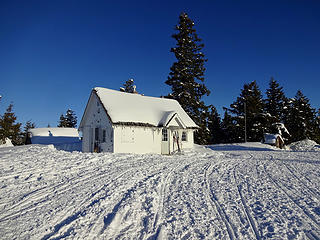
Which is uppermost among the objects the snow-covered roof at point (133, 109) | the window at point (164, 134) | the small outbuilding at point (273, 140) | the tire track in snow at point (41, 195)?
the snow-covered roof at point (133, 109)

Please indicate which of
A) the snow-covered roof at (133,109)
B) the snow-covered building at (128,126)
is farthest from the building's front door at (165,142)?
the snow-covered roof at (133,109)

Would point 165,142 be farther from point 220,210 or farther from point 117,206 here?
point 220,210

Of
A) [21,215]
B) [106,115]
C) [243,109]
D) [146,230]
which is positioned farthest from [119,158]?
[243,109]

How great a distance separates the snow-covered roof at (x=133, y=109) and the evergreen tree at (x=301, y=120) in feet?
106

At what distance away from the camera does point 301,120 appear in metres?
42.2

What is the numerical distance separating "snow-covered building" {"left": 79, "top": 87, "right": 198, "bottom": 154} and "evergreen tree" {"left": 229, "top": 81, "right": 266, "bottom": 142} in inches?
903

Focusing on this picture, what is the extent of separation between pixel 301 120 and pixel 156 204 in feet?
156

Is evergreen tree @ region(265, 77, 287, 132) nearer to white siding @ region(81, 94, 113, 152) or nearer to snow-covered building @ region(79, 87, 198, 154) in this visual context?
snow-covered building @ region(79, 87, 198, 154)

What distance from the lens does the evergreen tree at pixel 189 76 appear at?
105ft

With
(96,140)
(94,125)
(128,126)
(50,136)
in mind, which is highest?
(94,125)

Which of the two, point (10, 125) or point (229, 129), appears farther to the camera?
point (229, 129)

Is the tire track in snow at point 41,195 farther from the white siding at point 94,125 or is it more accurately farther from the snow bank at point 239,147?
the snow bank at point 239,147

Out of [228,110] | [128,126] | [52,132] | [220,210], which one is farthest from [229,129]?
[220,210]

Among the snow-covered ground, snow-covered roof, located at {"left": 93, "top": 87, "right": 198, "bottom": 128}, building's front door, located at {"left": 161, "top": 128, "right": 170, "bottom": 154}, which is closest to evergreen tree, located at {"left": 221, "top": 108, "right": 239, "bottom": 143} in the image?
snow-covered roof, located at {"left": 93, "top": 87, "right": 198, "bottom": 128}
